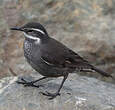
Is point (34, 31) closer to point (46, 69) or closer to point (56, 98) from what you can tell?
point (46, 69)

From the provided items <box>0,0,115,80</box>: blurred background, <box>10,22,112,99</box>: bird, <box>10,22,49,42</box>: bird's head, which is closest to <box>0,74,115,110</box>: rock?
<box>10,22,112,99</box>: bird

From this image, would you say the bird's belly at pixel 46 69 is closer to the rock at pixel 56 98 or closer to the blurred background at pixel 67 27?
the rock at pixel 56 98

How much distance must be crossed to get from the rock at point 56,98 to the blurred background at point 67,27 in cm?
249

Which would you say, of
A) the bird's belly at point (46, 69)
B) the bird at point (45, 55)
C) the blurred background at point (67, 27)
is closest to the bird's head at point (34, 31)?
A: the bird at point (45, 55)

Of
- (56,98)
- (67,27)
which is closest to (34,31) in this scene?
(56,98)

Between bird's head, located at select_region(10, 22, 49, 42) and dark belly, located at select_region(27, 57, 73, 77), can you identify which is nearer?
dark belly, located at select_region(27, 57, 73, 77)

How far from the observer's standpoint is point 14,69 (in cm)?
1134

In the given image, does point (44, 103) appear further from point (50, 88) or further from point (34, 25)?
point (34, 25)

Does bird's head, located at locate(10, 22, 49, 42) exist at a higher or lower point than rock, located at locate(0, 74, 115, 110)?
higher

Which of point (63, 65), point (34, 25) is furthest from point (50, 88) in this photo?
point (34, 25)

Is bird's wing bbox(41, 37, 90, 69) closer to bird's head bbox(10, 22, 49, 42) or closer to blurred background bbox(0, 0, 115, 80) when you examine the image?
bird's head bbox(10, 22, 49, 42)

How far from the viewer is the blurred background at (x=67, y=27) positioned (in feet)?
37.6

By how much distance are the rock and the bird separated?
0.60 feet

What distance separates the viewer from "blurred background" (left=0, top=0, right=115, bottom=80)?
11.5 metres
